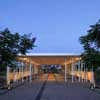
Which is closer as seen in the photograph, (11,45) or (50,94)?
(50,94)

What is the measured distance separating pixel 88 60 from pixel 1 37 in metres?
7.73

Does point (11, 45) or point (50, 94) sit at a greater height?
point (11, 45)

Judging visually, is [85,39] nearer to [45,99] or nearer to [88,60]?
[88,60]

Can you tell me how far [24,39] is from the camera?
33.3m

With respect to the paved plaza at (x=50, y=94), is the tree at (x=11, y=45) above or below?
above

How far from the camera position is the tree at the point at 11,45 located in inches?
1255

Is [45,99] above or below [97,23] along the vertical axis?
below

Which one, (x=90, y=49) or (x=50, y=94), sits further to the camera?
(x=90, y=49)

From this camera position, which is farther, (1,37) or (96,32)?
(1,37)

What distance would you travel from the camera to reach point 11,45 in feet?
106

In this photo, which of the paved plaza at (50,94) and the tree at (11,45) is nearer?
the paved plaza at (50,94)

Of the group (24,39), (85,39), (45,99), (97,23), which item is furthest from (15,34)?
(45,99)

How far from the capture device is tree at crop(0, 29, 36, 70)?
105 ft

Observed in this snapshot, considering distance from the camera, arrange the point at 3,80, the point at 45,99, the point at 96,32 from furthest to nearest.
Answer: the point at 3,80, the point at 96,32, the point at 45,99
